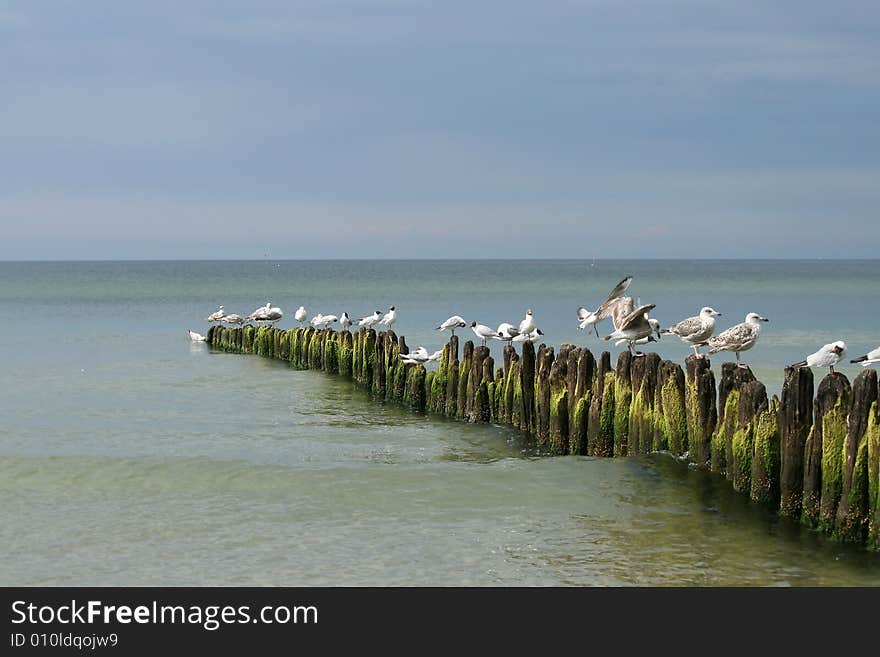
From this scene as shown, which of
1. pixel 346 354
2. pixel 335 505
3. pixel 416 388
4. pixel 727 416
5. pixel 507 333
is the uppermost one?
pixel 507 333

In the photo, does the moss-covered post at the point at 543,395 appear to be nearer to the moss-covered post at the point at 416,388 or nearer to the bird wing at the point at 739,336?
the bird wing at the point at 739,336

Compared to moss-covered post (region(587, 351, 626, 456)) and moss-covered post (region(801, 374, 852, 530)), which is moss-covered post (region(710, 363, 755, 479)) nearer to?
moss-covered post (region(801, 374, 852, 530))

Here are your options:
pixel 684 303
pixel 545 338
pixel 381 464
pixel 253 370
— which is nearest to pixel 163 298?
pixel 684 303

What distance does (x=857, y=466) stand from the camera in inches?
371

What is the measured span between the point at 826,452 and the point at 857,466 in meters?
0.40

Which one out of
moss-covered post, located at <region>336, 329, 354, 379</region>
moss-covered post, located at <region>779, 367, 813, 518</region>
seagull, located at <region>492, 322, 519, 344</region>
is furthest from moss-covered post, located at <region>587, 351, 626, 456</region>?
moss-covered post, located at <region>336, 329, 354, 379</region>

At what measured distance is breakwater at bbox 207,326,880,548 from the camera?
962cm

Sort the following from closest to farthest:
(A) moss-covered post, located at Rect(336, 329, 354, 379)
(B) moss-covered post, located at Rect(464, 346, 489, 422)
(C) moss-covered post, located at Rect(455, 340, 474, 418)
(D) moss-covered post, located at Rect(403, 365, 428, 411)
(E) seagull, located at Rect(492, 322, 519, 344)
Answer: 1. (B) moss-covered post, located at Rect(464, 346, 489, 422)
2. (C) moss-covered post, located at Rect(455, 340, 474, 418)
3. (D) moss-covered post, located at Rect(403, 365, 428, 411)
4. (E) seagull, located at Rect(492, 322, 519, 344)
5. (A) moss-covered post, located at Rect(336, 329, 354, 379)

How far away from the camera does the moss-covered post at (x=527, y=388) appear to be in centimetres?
A: 1633

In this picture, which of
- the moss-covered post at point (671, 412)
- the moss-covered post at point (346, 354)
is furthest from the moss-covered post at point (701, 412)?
the moss-covered post at point (346, 354)

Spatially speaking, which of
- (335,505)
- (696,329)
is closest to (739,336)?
(696,329)

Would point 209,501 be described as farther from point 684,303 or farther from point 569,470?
point 684,303

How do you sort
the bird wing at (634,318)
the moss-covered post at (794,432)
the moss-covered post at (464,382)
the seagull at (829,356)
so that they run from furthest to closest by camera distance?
the moss-covered post at (464,382), the bird wing at (634,318), the seagull at (829,356), the moss-covered post at (794,432)

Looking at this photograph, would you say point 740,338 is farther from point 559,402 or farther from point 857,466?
point 857,466
